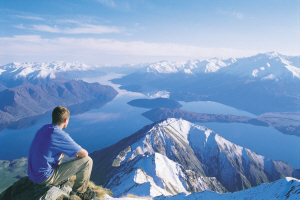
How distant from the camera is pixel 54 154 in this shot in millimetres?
7750

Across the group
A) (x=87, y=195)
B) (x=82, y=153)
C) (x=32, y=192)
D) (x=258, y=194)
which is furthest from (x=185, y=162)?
(x=82, y=153)

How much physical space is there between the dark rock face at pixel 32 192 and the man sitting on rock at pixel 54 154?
1.38 feet

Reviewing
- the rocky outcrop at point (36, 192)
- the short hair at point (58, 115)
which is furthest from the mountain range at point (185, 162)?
the short hair at point (58, 115)

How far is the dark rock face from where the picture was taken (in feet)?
27.7

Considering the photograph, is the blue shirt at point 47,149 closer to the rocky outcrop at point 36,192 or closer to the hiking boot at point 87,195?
the rocky outcrop at point 36,192

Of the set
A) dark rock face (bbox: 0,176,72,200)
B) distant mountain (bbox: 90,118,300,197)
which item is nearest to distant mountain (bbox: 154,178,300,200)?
dark rock face (bbox: 0,176,72,200)

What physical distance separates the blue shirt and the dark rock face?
1.03m

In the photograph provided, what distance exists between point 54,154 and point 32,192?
301 cm

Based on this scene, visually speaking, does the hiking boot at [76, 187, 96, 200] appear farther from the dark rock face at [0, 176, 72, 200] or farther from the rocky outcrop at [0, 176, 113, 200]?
the dark rock face at [0, 176, 72, 200]

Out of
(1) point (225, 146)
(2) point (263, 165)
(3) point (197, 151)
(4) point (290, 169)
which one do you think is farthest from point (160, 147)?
(4) point (290, 169)

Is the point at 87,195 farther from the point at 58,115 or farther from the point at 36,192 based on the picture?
the point at 58,115

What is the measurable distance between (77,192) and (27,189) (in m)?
2.62

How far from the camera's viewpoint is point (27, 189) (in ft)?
29.8

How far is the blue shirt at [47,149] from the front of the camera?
23.8 feet
